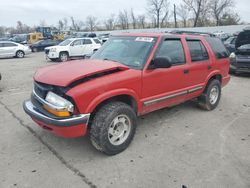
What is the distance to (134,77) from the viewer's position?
3881 millimetres

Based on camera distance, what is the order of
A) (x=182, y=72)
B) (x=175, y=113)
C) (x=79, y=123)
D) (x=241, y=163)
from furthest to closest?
(x=175, y=113) < (x=182, y=72) < (x=241, y=163) < (x=79, y=123)

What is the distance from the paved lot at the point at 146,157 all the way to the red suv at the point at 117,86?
0.41 m

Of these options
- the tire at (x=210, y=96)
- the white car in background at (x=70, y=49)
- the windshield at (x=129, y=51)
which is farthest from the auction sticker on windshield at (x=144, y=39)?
the white car in background at (x=70, y=49)

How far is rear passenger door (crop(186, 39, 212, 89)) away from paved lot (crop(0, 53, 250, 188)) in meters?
0.77

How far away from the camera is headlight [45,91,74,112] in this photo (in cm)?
326

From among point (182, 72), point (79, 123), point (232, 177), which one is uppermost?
point (182, 72)

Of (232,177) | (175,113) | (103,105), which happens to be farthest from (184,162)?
(175,113)

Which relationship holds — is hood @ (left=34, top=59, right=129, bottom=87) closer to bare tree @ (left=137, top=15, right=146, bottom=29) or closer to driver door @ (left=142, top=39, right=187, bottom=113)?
driver door @ (left=142, top=39, right=187, bottom=113)

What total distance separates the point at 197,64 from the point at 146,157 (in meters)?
2.42

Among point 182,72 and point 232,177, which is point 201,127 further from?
point 232,177

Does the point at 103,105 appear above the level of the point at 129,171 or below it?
above

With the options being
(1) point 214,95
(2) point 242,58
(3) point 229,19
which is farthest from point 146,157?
(3) point 229,19

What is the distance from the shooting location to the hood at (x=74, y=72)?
→ 3.37m

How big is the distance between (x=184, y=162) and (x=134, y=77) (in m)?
1.48
